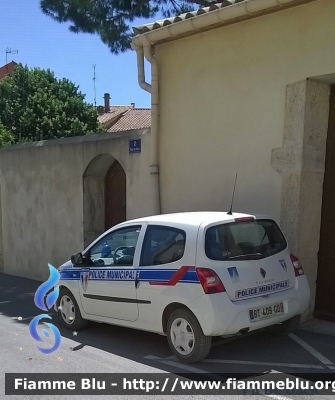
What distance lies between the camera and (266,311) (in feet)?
17.4

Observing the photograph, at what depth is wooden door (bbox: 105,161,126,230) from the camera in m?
10.3

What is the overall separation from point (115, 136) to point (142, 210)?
1566 millimetres

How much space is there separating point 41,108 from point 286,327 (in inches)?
916

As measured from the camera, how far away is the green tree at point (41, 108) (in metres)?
26.5

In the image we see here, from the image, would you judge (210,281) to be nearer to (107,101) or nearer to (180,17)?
(180,17)

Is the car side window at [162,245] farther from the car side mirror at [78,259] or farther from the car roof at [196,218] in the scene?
the car side mirror at [78,259]

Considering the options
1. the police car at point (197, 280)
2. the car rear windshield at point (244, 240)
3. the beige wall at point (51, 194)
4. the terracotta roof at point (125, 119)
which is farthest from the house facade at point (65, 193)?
the terracotta roof at point (125, 119)

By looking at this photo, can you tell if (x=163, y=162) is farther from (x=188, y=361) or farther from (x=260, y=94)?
(x=188, y=361)

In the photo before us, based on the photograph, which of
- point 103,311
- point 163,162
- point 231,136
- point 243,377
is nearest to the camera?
point 243,377

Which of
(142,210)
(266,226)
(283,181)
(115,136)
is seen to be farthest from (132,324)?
(115,136)

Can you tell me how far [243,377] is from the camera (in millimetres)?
4883

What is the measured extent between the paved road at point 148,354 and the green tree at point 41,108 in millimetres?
20895

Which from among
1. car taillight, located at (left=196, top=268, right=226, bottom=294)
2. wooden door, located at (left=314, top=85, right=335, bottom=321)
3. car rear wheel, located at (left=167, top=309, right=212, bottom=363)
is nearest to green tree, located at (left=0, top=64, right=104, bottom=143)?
wooden door, located at (left=314, top=85, right=335, bottom=321)

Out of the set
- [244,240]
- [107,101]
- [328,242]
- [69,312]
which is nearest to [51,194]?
[69,312]
